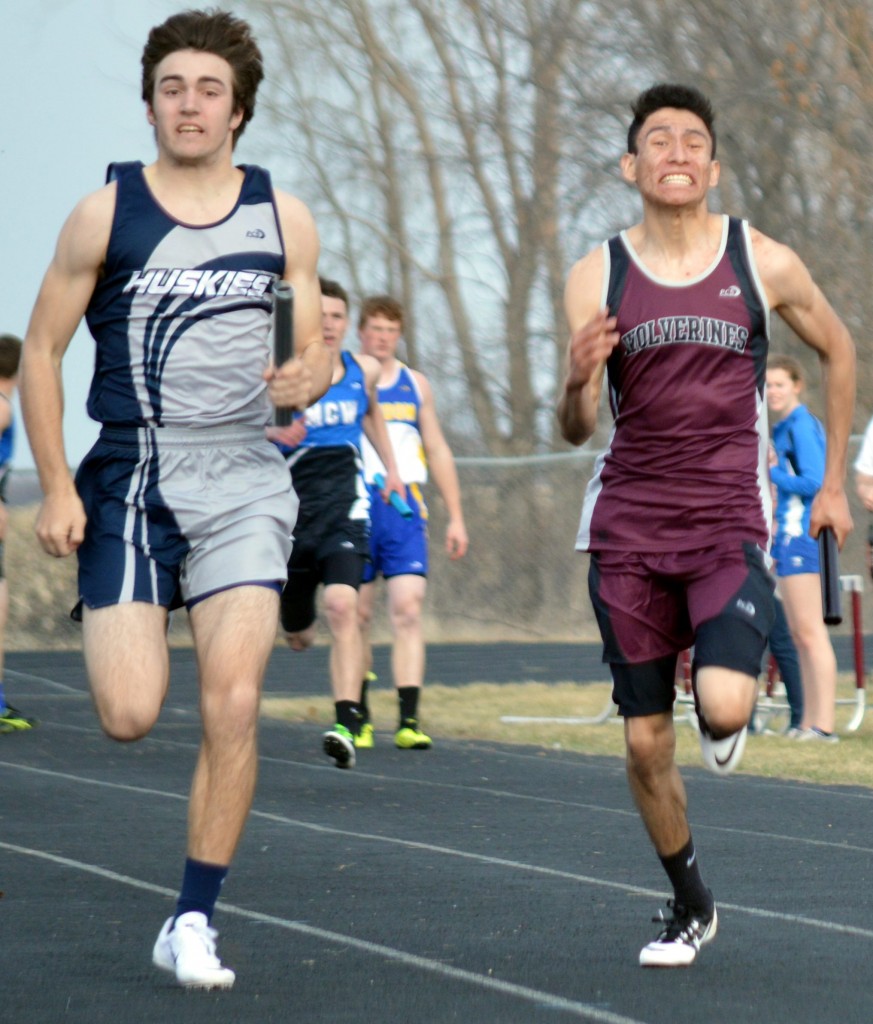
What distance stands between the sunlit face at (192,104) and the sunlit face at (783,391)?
5.98 meters

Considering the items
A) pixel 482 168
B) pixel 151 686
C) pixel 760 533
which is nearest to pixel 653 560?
pixel 760 533

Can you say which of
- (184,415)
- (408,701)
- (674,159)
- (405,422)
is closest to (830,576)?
(674,159)

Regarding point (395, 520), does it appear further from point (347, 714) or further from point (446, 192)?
point (446, 192)

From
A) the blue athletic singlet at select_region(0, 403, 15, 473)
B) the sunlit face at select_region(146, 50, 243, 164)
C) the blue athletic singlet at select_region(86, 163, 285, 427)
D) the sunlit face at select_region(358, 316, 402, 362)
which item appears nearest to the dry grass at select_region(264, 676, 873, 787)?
the sunlit face at select_region(358, 316, 402, 362)

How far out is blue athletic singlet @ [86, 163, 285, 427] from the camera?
4844 mm

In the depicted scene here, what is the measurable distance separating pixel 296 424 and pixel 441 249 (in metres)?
23.6

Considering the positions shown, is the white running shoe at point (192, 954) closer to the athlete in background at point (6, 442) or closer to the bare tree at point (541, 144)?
the athlete in background at point (6, 442)

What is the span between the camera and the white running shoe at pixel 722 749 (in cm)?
500

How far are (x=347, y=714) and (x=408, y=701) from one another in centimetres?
91

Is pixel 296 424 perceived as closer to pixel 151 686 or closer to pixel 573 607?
pixel 151 686

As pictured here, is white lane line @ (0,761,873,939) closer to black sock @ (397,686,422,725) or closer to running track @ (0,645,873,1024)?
running track @ (0,645,873,1024)

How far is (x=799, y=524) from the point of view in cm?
1047

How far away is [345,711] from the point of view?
31.3 ft

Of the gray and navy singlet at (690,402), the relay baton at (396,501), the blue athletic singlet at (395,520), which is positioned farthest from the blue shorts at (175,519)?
the relay baton at (396,501)
